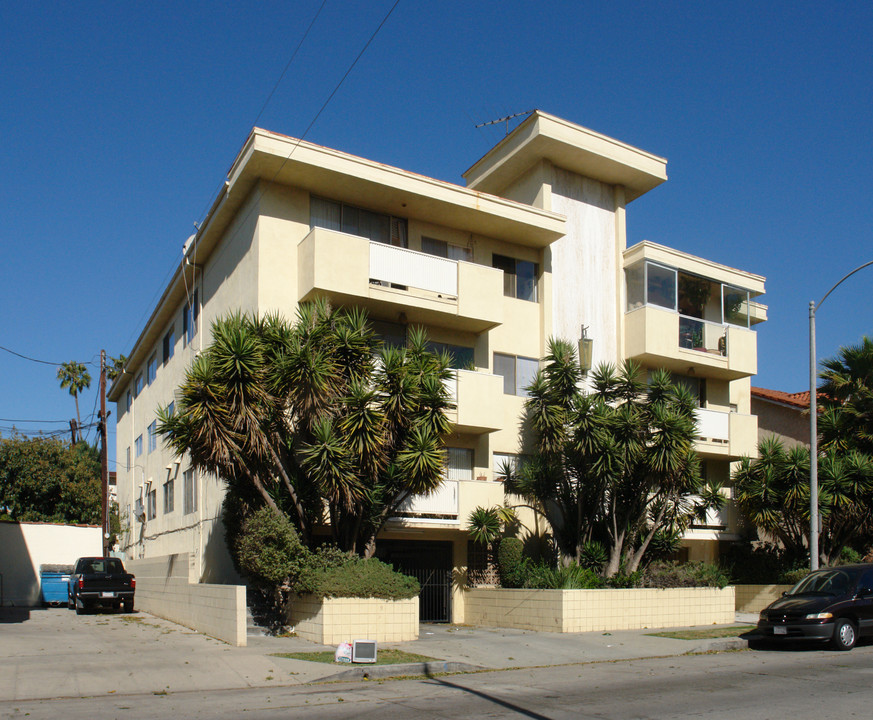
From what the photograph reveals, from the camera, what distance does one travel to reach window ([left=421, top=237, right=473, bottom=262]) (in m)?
23.6

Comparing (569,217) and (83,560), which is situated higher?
(569,217)

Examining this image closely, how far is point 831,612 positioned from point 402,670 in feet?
26.1

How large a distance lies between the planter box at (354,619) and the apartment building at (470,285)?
335 cm

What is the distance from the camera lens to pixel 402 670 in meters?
13.4

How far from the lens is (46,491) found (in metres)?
40.6

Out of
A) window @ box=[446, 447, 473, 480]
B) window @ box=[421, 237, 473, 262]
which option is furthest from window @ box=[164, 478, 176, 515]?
window @ box=[421, 237, 473, 262]

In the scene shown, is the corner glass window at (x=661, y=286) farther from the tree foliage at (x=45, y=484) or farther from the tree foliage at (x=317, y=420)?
the tree foliage at (x=45, y=484)

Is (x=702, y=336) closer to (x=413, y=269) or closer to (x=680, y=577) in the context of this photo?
(x=680, y=577)

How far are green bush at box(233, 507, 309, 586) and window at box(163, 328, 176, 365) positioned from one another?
13.7 meters

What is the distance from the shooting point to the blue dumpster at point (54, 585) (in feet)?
97.6

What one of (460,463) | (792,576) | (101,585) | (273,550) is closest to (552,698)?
(273,550)

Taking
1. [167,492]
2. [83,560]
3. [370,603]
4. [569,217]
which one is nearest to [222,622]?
[370,603]

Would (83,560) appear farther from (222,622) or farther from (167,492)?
(222,622)

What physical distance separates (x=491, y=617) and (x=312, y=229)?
1017 centimetres
